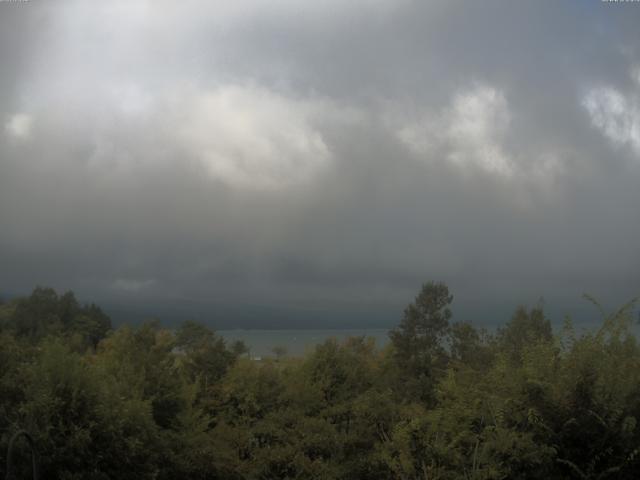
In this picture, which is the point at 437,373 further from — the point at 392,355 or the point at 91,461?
the point at 91,461

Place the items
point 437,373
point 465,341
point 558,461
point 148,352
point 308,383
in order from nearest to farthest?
point 558,461 < point 308,383 < point 148,352 < point 437,373 < point 465,341

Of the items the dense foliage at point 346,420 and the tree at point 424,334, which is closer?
the dense foliage at point 346,420

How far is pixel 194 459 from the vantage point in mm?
15555

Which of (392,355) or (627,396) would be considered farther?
(392,355)

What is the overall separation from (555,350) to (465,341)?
28786 millimetres

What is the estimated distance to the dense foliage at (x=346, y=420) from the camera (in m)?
10.4

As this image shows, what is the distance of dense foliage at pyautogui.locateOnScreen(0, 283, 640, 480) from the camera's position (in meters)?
10.4

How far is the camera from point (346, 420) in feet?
54.3

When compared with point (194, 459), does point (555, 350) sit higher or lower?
higher

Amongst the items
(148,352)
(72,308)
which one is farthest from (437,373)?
(72,308)

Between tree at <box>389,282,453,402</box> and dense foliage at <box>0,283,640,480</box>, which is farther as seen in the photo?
tree at <box>389,282,453,402</box>

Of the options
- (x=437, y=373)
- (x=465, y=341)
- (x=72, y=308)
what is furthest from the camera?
(x=72, y=308)

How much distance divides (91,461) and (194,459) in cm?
465

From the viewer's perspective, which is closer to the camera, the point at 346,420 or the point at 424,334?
the point at 346,420
